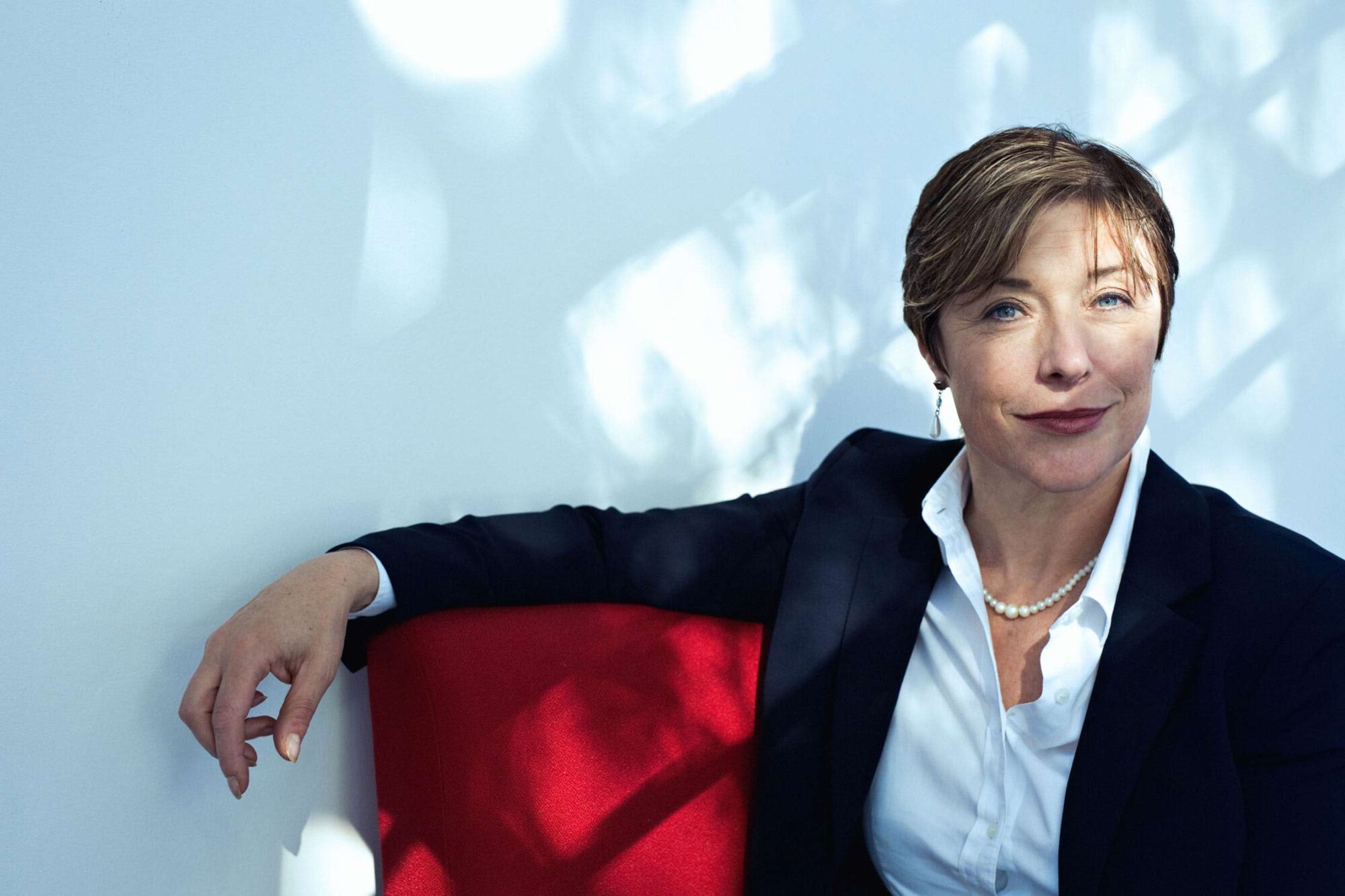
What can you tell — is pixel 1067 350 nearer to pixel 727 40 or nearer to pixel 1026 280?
pixel 1026 280

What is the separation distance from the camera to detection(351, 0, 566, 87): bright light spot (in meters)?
1.52

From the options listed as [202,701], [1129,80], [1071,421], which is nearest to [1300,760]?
[1071,421]

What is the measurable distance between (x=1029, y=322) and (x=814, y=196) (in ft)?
2.06

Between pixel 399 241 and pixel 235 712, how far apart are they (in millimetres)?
640

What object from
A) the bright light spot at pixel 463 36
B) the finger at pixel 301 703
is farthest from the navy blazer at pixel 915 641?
the bright light spot at pixel 463 36

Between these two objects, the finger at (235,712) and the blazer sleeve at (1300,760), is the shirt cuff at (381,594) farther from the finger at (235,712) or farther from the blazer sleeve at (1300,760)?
the blazer sleeve at (1300,760)

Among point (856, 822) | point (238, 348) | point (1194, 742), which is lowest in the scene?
point (856, 822)

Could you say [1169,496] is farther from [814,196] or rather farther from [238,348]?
[238,348]

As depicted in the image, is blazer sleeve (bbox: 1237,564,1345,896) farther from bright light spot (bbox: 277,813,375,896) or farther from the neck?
bright light spot (bbox: 277,813,375,896)

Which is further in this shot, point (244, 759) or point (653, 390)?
point (653, 390)

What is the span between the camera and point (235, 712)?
126 cm

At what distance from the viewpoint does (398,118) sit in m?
1.54

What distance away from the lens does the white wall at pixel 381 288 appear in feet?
4.21

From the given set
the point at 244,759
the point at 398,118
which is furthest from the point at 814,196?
the point at 244,759
